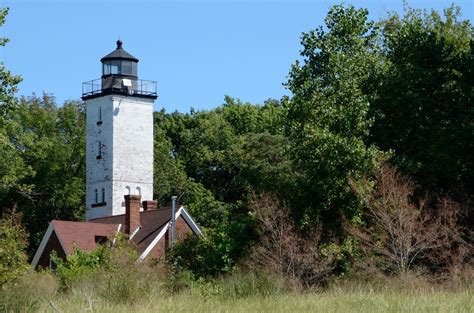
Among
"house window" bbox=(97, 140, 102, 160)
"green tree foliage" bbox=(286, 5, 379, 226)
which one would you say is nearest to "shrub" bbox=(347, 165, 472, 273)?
"green tree foliage" bbox=(286, 5, 379, 226)

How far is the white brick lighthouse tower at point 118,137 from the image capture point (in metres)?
60.4

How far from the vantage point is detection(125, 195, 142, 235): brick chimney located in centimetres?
4459

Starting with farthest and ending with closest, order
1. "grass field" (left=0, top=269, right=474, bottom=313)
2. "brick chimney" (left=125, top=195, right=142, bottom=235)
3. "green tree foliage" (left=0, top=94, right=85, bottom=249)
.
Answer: "green tree foliage" (left=0, top=94, right=85, bottom=249) → "brick chimney" (left=125, top=195, right=142, bottom=235) → "grass field" (left=0, top=269, right=474, bottom=313)

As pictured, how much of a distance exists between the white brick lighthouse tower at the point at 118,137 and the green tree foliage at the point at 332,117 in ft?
96.2

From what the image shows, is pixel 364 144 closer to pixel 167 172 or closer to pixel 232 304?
pixel 232 304

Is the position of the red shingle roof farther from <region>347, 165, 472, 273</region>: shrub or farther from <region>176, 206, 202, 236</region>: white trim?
<region>347, 165, 472, 273</region>: shrub

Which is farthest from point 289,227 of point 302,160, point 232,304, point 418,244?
point 232,304

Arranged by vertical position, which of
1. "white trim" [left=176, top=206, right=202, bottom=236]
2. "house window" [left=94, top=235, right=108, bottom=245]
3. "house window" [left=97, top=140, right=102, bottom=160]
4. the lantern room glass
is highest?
the lantern room glass

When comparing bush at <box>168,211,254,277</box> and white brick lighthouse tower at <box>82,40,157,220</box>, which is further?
white brick lighthouse tower at <box>82,40,157,220</box>

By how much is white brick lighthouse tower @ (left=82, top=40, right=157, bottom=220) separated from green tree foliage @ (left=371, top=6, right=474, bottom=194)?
29201 mm

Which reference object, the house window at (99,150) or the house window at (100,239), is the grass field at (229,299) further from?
the house window at (99,150)

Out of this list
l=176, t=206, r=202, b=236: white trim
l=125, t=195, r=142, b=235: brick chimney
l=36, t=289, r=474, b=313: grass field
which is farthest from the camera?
l=176, t=206, r=202, b=236: white trim

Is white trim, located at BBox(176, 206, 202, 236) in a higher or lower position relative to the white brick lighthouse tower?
lower

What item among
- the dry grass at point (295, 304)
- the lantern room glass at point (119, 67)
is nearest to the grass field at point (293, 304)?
the dry grass at point (295, 304)
